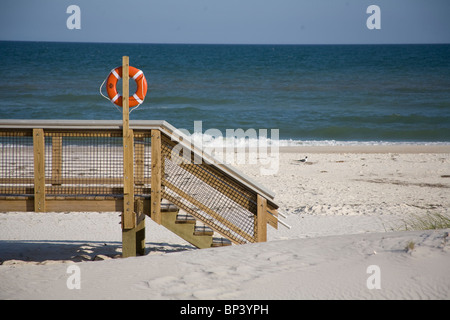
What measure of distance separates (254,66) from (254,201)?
51247mm

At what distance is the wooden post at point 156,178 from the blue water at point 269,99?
14.3 meters

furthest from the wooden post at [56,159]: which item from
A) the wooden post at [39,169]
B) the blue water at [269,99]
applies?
the blue water at [269,99]

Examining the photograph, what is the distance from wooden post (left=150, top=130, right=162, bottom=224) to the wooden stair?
5.3 inches

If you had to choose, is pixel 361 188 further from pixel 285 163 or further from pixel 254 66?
pixel 254 66

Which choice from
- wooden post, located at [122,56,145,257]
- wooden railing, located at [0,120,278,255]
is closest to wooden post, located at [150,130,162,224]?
wooden railing, located at [0,120,278,255]

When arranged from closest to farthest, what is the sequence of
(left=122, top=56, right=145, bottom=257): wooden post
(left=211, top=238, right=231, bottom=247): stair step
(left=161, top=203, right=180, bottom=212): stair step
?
(left=122, top=56, right=145, bottom=257): wooden post
(left=161, top=203, right=180, bottom=212): stair step
(left=211, top=238, right=231, bottom=247): stair step

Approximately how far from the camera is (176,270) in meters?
4.94

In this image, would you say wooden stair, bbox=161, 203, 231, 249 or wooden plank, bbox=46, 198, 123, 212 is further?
wooden stair, bbox=161, 203, 231, 249

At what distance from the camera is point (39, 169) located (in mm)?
6109

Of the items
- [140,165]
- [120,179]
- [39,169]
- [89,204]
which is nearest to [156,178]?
[140,165]

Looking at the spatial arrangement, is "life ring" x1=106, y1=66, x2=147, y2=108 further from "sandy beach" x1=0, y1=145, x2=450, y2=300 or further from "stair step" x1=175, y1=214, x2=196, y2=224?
"sandy beach" x1=0, y1=145, x2=450, y2=300

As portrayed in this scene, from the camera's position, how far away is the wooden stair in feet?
21.4

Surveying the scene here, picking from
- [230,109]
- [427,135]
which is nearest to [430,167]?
[427,135]

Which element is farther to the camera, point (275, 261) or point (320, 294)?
point (275, 261)
